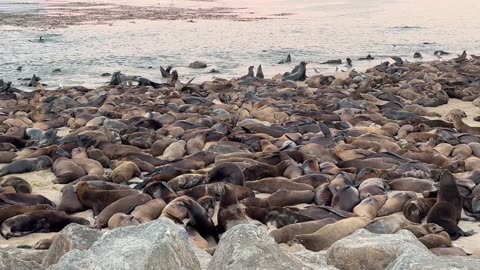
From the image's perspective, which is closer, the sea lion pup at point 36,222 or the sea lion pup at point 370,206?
the sea lion pup at point 36,222

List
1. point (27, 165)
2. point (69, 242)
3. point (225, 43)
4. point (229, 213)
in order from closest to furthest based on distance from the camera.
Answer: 1. point (69, 242)
2. point (229, 213)
3. point (27, 165)
4. point (225, 43)

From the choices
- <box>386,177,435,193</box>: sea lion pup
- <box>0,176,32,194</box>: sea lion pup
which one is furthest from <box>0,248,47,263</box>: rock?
<box>386,177,435,193</box>: sea lion pup

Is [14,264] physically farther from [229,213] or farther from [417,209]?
[417,209]

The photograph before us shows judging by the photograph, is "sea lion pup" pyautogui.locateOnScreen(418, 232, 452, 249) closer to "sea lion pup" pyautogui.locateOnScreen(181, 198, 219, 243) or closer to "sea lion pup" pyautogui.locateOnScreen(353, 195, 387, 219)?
"sea lion pup" pyautogui.locateOnScreen(353, 195, 387, 219)

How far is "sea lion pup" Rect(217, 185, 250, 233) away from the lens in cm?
509

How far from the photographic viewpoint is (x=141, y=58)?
816 inches

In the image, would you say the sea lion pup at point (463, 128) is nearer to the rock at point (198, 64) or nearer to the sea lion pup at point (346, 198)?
the sea lion pup at point (346, 198)

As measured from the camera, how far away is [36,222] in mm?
5324

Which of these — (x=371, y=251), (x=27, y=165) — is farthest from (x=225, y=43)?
(x=371, y=251)

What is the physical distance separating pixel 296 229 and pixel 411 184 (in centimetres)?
190

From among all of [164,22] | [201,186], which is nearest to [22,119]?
[201,186]

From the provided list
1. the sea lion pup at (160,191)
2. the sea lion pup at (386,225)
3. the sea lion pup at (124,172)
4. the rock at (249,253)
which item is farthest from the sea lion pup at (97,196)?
the rock at (249,253)

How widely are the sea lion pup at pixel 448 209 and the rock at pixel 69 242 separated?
3.02m

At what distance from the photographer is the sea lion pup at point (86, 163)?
22.8 ft
